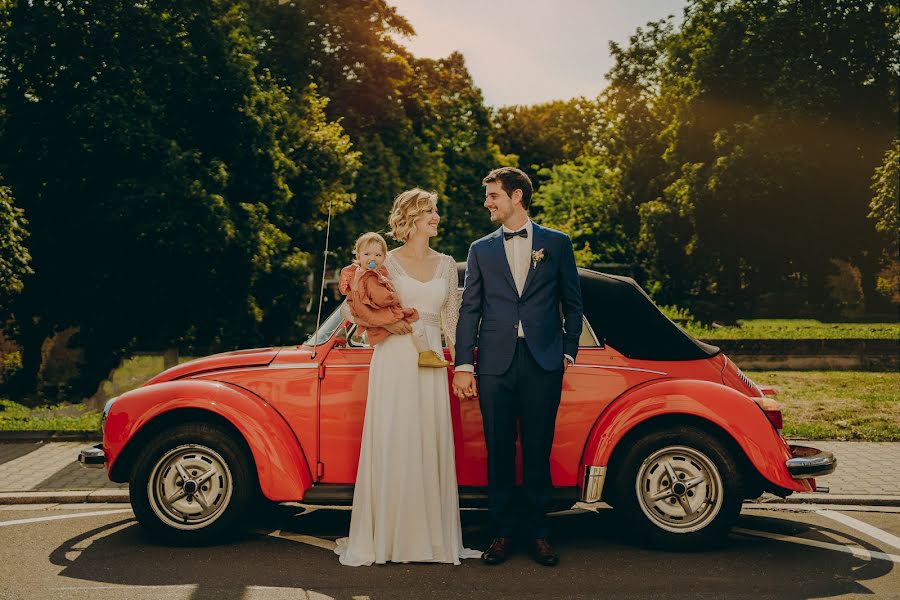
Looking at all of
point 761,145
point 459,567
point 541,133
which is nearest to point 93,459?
point 459,567

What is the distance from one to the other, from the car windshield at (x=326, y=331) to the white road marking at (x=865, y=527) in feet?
12.9

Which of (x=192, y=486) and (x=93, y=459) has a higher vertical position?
(x=93, y=459)

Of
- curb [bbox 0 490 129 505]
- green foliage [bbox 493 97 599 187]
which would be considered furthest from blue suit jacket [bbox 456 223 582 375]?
green foliage [bbox 493 97 599 187]

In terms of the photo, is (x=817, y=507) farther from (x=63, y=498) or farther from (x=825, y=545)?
(x=63, y=498)

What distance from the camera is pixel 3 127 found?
18.6 meters

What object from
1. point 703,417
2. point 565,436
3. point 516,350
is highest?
point 516,350

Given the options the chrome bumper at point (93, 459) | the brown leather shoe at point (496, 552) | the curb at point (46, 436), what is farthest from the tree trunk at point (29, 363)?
the brown leather shoe at point (496, 552)

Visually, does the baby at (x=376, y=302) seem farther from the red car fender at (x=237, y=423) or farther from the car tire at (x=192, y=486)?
the car tire at (x=192, y=486)

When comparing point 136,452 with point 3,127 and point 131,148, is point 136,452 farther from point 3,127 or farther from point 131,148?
point 3,127

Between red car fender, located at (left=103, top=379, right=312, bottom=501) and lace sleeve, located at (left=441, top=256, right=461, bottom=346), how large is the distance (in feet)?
4.06

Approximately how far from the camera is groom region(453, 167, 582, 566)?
238 inches

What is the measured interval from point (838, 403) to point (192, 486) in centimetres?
1001

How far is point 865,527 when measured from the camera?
7039 mm

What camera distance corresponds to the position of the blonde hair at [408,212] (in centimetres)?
626
